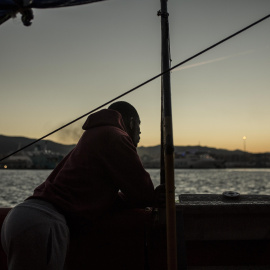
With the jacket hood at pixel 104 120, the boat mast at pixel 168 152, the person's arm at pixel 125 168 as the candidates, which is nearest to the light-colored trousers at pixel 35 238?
the person's arm at pixel 125 168

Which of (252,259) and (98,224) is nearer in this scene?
(98,224)

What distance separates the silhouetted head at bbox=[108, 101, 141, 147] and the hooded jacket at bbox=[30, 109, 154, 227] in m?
0.48

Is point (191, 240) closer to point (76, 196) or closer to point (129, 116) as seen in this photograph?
point (129, 116)

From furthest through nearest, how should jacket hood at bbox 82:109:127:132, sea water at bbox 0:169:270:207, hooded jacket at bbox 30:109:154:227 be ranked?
sea water at bbox 0:169:270:207
jacket hood at bbox 82:109:127:132
hooded jacket at bbox 30:109:154:227

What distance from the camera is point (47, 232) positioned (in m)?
2.14

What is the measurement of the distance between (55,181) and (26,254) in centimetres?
50

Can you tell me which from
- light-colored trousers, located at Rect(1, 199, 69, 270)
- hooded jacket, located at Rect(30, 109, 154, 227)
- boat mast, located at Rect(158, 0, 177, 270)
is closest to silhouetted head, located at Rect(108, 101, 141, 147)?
boat mast, located at Rect(158, 0, 177, 270)

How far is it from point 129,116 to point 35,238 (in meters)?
1.30

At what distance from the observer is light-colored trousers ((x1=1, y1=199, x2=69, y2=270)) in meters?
2.08

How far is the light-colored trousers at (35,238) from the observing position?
81.7 inches

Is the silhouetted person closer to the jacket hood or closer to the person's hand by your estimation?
the jacket hood

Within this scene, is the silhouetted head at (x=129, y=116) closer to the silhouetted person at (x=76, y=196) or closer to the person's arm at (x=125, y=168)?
the silhouetted person at (x=76, y=196)

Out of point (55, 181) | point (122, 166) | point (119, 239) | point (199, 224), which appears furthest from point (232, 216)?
point (55, 181)

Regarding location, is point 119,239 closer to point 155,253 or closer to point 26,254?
point 155,253
